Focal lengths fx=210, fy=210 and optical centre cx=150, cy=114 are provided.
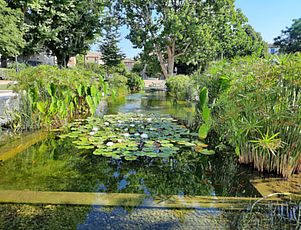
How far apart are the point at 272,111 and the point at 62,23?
18779 mm

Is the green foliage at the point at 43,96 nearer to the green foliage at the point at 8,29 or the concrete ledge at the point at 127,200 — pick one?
the concrete ledge at the point at 127,200

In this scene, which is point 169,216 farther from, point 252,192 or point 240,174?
point 240,174

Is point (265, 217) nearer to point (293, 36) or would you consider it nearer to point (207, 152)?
point (207, 152)

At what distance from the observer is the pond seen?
1650mm

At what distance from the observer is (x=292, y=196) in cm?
208

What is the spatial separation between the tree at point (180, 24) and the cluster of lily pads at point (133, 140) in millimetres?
14286

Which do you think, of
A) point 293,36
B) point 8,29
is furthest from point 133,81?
point 293,36

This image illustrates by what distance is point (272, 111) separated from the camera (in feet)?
7.84

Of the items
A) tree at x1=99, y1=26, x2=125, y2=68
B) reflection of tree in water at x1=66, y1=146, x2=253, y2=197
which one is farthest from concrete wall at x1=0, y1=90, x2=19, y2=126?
tree at x1=99, y1=26, x2=125, y2=68

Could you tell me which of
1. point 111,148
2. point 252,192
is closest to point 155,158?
point 111,148

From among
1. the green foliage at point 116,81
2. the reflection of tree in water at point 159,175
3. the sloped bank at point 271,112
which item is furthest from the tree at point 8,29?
the sloped bank at point 271,112

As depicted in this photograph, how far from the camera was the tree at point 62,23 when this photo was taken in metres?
15.3

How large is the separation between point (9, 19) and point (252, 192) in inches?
629

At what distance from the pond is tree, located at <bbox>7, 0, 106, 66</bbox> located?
1517 cm
